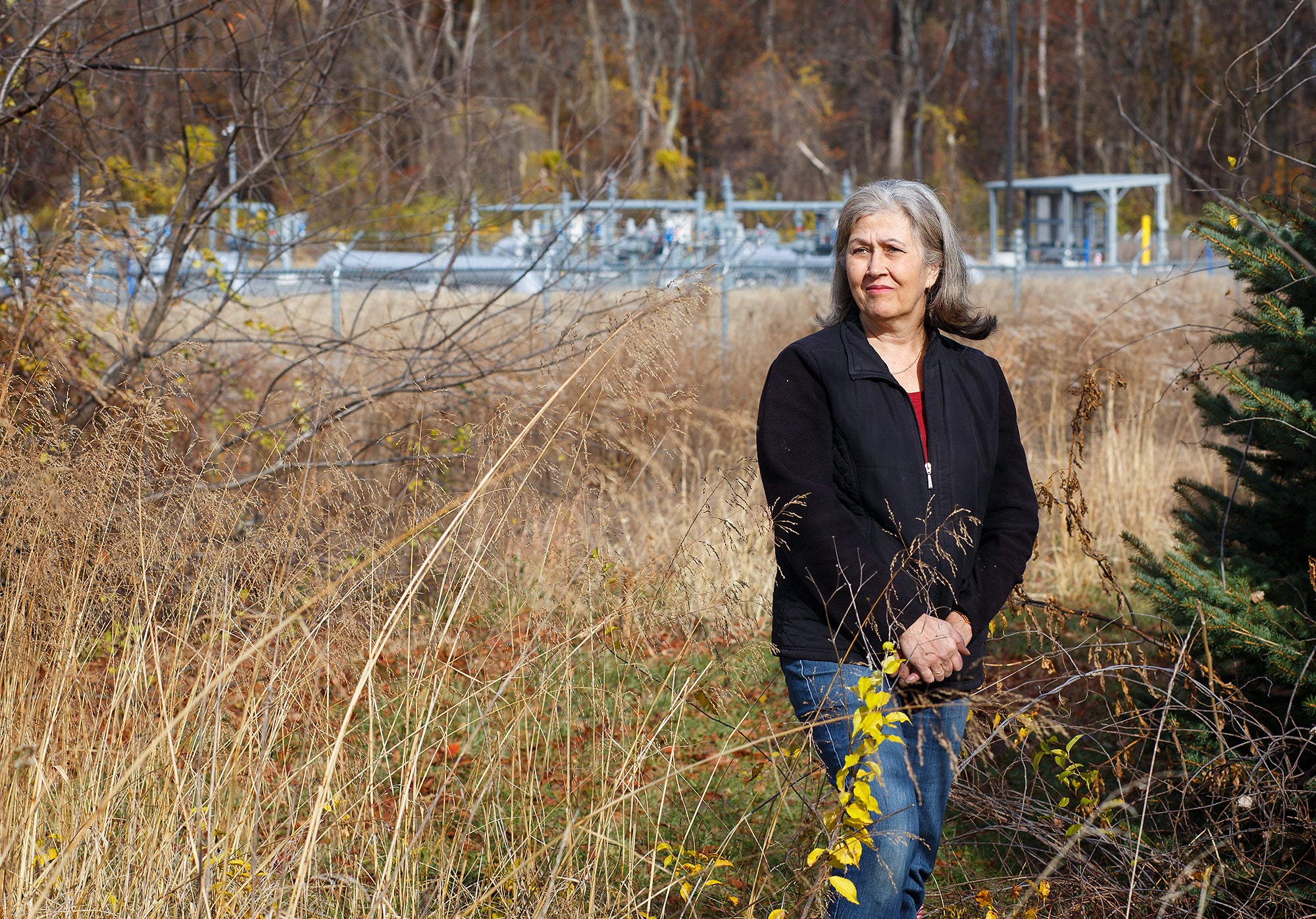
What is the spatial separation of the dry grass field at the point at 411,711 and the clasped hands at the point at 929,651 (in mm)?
118

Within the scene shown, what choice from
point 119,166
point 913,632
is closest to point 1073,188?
point 119,166

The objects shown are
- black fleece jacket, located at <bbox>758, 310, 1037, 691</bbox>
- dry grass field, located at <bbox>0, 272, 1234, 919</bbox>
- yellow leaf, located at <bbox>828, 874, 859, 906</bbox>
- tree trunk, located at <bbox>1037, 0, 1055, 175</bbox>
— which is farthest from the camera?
tree trunk, located at <bbox>1037, 0, 1055, 175</bbox>

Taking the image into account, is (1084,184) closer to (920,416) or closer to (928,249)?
(928,249)

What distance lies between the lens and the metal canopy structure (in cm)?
2741

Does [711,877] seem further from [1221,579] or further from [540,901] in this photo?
[1221,579]

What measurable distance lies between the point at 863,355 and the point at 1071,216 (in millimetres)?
28770

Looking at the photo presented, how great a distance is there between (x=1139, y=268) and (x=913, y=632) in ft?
52.6

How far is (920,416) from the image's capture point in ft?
7.98

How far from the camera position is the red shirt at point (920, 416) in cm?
240

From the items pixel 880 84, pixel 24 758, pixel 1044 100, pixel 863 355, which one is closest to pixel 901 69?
pixel 880 84

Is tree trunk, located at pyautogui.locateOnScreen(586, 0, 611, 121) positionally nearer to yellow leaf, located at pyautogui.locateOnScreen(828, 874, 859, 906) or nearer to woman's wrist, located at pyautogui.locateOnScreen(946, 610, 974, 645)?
woman's wrist, located at pyautogui.locateOnScreen(946, 610, 974, 645)

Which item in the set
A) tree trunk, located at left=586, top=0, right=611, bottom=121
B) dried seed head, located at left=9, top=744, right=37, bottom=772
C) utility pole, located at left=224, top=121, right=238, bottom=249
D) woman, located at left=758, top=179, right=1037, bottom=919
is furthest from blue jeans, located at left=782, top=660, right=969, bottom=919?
tree trunk, located at left=586, top=0, right=611, bottom=121

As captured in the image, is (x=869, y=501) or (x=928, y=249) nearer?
(x=869, y=501)

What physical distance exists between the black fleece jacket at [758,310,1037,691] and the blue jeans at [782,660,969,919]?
0.20 ft
